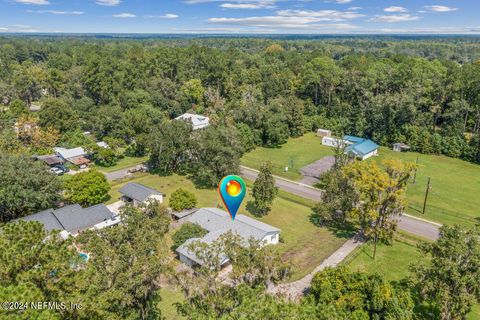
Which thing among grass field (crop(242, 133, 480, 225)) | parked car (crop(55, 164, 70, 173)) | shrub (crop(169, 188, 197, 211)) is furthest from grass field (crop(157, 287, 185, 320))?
parked car (crop(55, 164, 70, 173))

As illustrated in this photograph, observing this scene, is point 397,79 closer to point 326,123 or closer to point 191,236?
point 326,123

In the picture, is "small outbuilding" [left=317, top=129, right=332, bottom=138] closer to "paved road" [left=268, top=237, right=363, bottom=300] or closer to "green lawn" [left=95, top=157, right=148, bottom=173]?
"green lawn" [left=95, top=157, right=148, bottom=173]

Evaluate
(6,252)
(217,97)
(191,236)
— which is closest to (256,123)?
(217,97)

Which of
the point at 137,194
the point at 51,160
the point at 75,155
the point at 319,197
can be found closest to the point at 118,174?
the point at 75,155

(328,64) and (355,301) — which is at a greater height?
(328,64)

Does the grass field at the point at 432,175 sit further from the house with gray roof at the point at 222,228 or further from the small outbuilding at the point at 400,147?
the house with gray roof at the point at 222,228

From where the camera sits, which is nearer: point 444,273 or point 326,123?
point 444,273
